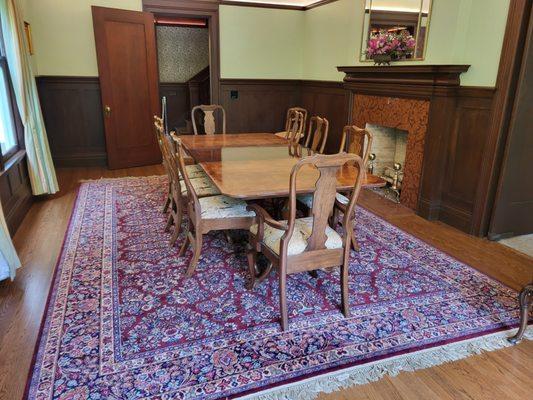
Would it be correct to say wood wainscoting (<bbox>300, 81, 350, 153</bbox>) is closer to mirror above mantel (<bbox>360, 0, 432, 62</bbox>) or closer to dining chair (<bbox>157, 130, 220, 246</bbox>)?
mirror above mantel (<bbox>360, 0, 432, 62</bbox>)

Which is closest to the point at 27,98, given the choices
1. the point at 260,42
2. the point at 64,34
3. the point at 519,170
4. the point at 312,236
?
the point at 64,34

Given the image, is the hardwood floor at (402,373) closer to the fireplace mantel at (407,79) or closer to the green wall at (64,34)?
the fireplace mantel at (407,79)

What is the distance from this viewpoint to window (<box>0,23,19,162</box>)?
146 inches

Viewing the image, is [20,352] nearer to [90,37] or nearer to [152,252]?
[152,252]

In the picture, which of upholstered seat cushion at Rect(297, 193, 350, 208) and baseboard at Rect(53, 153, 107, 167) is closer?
upholstered seat cushion at Rect(297, 193, 350, 208)

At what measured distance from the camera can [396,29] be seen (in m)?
4.24

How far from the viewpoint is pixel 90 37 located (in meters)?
5.39

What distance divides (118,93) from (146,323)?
4220 millimetres

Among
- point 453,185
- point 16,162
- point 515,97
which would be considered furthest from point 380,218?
point 16,162

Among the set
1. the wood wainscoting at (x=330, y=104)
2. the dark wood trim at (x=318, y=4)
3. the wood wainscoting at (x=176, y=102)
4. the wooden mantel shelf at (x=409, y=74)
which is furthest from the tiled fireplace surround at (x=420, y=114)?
the wood wainscoting at (x=176, y=102)

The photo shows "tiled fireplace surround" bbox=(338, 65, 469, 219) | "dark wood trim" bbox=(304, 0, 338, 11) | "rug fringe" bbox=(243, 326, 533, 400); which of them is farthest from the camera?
"dark wood trim" bbox=(304, 0, 338, 11)

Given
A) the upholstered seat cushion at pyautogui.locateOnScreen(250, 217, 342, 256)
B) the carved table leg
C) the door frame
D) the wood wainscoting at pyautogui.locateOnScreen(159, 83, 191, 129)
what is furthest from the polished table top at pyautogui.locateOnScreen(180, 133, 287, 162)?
the wood wainscoting at pyautogui.locateOnScreen(159, 83, 191, 129)

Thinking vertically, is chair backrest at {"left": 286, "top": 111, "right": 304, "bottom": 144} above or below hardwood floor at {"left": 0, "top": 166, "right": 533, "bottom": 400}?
above

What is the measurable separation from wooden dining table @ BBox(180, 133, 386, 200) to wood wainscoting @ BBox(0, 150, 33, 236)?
1.57 meters
